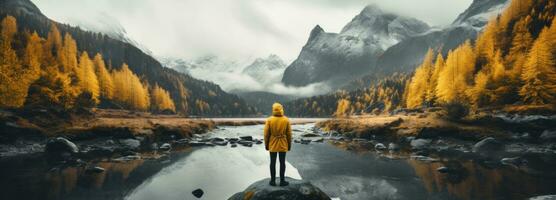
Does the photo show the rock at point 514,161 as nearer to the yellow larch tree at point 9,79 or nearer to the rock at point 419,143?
the rock at point 419,143

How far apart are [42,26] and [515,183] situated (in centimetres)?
18902

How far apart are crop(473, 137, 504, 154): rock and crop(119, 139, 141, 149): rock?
44257mm

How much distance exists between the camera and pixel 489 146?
38562 millimetres

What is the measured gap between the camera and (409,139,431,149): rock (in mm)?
42719

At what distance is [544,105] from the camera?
46.0 m

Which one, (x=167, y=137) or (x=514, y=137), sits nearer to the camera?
(x=514, y=137)

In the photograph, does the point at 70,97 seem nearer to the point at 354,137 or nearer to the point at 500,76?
the point at 354,137

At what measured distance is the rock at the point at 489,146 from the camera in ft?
125

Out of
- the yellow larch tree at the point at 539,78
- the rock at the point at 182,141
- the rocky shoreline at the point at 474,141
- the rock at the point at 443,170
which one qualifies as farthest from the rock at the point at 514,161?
the rock at the point at 182,141

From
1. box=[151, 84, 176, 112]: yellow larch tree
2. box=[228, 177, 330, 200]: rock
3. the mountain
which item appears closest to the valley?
box=[228, 177, 330, 200]: rock

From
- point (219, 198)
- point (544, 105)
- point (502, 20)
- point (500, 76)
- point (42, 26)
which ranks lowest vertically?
point (219, 198)

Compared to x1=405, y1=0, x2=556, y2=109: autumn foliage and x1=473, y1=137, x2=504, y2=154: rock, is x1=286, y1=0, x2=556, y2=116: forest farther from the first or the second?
x1=473, y1=137, x2=504, y2=154: rock

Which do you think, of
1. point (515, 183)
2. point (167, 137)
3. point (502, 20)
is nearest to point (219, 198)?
point (515, 183)

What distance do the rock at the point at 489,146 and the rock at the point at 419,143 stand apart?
5806mm
